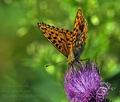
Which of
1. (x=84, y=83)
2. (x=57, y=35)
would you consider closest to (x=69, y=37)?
(x=57, y=35)

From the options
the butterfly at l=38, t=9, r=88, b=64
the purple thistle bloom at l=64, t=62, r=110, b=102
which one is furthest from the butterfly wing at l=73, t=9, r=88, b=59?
the purple thistle bloom at l=64, t=62, r=110, b=102

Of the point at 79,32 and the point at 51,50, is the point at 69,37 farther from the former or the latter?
the point at 51,50

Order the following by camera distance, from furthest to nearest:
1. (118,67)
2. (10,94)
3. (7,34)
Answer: (7,34)
(10,94)
(118,67)

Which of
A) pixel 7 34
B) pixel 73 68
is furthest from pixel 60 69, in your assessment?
pixel 7 34

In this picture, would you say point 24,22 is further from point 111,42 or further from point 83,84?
point 83,84

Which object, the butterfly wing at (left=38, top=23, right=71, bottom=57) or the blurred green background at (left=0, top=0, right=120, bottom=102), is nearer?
the butterfly wing at (left=38, top=23, right=71, bottom=57)

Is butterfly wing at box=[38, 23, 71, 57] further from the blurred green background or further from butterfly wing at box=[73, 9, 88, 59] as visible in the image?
the blurred green background
